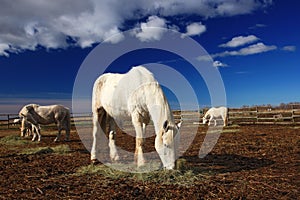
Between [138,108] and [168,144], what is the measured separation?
133cm

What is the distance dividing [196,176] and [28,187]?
3139 mm

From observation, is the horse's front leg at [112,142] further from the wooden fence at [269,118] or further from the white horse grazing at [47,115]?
the wooden fence at [269,118]

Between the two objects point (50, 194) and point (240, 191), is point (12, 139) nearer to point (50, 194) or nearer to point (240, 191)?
point (50, 194)

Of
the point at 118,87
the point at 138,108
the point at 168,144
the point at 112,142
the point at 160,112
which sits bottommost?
the point at 112,142

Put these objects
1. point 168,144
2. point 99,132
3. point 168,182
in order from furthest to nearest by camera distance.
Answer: point 99,132, point 168,144, point 168,182

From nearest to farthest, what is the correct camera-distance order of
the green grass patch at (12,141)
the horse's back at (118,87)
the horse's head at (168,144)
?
the horse's head at (168,144) < the horse's back at (118,87) < the green grass patch at (12,141)

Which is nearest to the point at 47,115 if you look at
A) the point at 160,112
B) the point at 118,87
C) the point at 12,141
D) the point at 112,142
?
the point at 12,141

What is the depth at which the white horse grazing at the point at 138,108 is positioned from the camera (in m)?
5.09

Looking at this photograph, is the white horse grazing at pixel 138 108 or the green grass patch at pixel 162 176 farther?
the white horse grazing at pixel 138 108

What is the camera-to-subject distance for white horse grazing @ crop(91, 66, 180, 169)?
5.09 m

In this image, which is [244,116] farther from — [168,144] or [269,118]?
[168,144]

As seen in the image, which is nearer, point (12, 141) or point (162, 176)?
point (162, 176)

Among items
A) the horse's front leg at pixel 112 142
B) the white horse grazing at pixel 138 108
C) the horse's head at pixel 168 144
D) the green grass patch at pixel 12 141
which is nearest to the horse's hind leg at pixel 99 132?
the white horse grazing at pixel 138 108

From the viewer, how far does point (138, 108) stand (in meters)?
5.98
